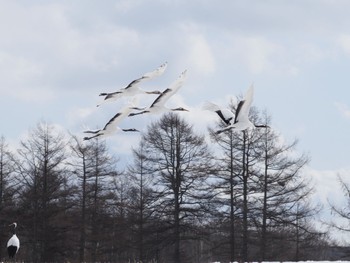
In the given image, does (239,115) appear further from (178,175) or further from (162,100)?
(178,175)

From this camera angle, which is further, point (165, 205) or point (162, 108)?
point (165, 205)

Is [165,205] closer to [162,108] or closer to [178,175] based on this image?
[178,175]

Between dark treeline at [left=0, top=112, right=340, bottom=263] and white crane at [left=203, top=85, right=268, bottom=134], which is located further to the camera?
dark treeline at [left=0, top=112, right=340, bottom=263]

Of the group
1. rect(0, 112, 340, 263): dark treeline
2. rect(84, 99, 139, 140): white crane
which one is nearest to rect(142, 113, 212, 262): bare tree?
rect(0, 112, 340, 263): dark treeline

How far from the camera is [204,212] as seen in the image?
43.2 m

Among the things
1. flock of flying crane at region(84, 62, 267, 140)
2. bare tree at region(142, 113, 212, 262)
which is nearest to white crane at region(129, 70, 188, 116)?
flock of flying crane at region(84, 62, 267, 140)

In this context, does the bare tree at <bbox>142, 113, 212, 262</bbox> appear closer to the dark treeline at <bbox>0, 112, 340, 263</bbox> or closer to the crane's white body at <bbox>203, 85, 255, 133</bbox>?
the dark treeline at <bbox>0, 112, 340, 263</bbox>

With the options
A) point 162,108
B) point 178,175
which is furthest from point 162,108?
point 178,175

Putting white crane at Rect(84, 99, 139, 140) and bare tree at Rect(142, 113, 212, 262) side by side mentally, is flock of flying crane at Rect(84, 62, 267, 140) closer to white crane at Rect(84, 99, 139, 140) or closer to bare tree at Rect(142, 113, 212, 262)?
white crane at Rect(84, 99, 139, 140)

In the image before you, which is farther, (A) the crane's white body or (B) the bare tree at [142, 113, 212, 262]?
(B) the bare tree at [142, 113, 212, 262]

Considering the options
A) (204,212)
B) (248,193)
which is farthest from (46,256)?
(248,193)

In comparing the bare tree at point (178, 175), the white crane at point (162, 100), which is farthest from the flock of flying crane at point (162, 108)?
the bare tree at point (178, 175)

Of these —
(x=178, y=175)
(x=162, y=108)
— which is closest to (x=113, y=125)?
(x=162, y=108)

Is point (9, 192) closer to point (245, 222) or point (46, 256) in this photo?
point (46, 256)
